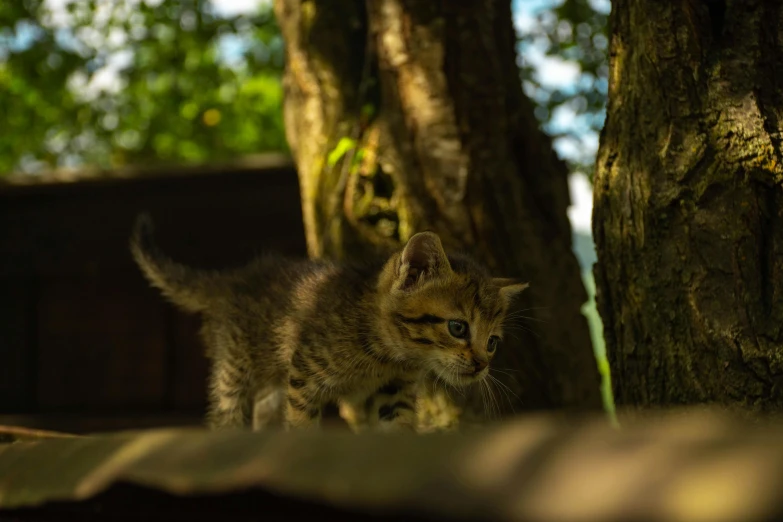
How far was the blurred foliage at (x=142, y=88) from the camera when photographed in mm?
14258

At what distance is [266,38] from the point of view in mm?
17094

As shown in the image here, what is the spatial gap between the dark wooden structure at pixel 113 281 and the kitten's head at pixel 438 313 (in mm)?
7221

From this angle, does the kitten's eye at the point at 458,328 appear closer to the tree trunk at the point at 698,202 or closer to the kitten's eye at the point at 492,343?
the kitten's eye at the point at 492,343

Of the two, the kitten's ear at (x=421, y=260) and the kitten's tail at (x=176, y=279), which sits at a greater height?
the kitten's ear at (x=421, y=260)

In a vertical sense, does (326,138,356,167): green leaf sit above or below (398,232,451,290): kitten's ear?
above

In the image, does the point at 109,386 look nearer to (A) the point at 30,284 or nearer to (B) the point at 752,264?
(A) the point at 30,284

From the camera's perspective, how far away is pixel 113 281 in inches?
556


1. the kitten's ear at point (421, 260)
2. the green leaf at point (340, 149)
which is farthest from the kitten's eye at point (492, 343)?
the green leaf at point (340, 149)

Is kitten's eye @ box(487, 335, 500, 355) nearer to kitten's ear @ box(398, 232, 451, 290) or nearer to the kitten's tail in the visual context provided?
kitten's ear @ box(398, 232, 451, 290)

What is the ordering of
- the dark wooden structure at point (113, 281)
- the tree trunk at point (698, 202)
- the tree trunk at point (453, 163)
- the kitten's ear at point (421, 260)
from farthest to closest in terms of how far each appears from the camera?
1. the dark wooden structure at point (113, 281)
2. the tree trunk at point (453, 163)
3. the kitten's ear at point (421, 260)
4. the tree trunk at point (698, 202)

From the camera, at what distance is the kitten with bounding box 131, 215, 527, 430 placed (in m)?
5.81

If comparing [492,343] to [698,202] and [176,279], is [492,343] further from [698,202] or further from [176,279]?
[176,279]

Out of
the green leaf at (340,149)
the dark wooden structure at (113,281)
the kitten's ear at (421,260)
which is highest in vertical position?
the green leaf at (340,149)

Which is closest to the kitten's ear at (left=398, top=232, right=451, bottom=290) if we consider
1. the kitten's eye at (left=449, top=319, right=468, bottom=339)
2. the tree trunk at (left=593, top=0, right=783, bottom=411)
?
the kitten's eye at (left=449, top=319, right=468, bottom=339)
